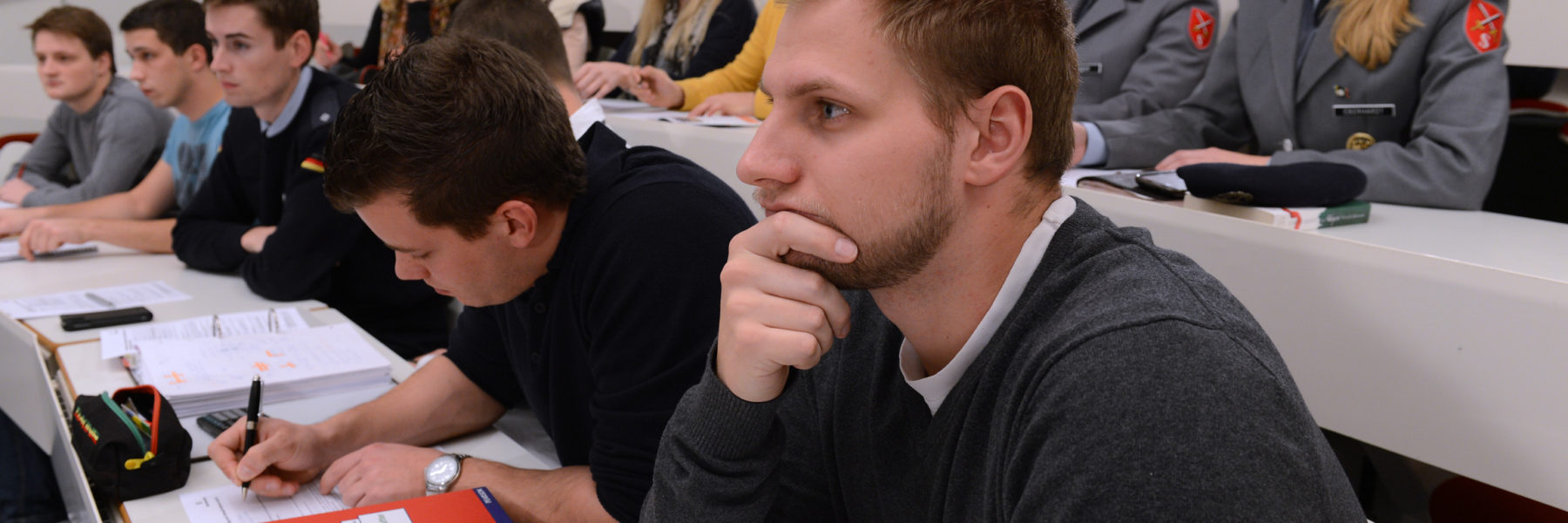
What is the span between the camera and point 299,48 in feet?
8.19

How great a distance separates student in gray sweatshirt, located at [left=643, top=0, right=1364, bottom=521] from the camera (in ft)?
1.98

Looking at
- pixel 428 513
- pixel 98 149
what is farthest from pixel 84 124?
pixel 428 513

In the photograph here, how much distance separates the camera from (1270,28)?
2062mm

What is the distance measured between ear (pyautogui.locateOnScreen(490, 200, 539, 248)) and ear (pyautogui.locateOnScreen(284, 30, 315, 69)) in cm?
150

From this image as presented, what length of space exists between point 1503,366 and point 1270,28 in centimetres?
102

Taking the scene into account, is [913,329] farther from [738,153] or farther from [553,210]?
[738,153]

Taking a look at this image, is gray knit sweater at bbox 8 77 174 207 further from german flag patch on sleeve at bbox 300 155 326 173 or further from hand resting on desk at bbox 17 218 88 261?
german flag patch on sleeve at bbox 300 155 326 173

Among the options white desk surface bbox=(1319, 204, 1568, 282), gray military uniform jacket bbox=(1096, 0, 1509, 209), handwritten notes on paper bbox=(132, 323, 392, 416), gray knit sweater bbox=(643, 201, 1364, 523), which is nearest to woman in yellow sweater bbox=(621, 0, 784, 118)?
gray military uniform jacket bbox=(1096, 0, 1509, 209)

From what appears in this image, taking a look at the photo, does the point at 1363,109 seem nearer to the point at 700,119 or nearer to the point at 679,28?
the point at 700,119

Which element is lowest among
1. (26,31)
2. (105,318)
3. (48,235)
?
(26,31)

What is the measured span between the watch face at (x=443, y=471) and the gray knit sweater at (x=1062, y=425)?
0.40 m

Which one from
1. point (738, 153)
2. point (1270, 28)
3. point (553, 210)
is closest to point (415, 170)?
point (553, 210)

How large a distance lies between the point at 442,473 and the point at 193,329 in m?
0.90

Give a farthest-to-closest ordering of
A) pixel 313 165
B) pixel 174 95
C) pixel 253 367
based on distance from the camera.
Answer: pixel 174 95
pixel 313 165
pixel 253 367
